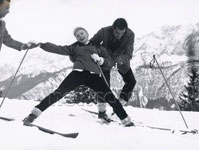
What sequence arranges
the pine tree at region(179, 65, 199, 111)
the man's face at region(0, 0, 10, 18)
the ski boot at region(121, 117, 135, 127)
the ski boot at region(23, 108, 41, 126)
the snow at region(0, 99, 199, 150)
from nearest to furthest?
the snow at region(0, 99, 199, 150), the ski boot at region(23, 108, 41, 126), the ski boot at region(121, 117, 135, 127), the man's face at region(0, 0, 10, 18), the pine tree at region(179, 65, 199, 111)

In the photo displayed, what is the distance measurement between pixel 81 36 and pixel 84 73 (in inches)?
30.4

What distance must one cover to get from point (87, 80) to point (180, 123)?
2.97 metres

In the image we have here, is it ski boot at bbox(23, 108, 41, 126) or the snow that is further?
ski boot at bbox(23, 108, 41, 126)

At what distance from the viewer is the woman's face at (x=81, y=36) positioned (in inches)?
239

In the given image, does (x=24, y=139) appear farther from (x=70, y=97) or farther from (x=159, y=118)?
(x=70, y=97)

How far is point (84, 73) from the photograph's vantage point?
591 cm

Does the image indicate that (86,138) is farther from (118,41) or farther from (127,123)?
(118,41)

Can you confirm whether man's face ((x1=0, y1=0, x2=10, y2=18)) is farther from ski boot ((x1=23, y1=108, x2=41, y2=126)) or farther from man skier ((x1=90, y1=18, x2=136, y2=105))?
ski boot ((x1=23, y1=108, x2=41, y2=126))

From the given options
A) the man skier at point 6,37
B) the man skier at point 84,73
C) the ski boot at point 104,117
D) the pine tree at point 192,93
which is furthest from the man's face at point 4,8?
the pine tree at point 192,93

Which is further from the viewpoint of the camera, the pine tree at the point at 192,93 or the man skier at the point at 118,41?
the pine tree at the point at 192,93

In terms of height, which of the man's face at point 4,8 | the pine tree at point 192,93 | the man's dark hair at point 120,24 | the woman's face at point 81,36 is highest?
the man's face at point 4,8

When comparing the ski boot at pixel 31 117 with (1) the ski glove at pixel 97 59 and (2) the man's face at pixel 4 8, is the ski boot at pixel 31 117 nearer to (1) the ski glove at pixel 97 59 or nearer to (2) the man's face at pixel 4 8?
(1) the ski glove at pixel 97 59

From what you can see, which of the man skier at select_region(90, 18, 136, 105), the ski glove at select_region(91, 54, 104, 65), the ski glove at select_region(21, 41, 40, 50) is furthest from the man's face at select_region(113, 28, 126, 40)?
the ski glove at select_region(21, 41, 40, 50)

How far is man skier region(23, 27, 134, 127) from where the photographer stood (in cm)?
573
